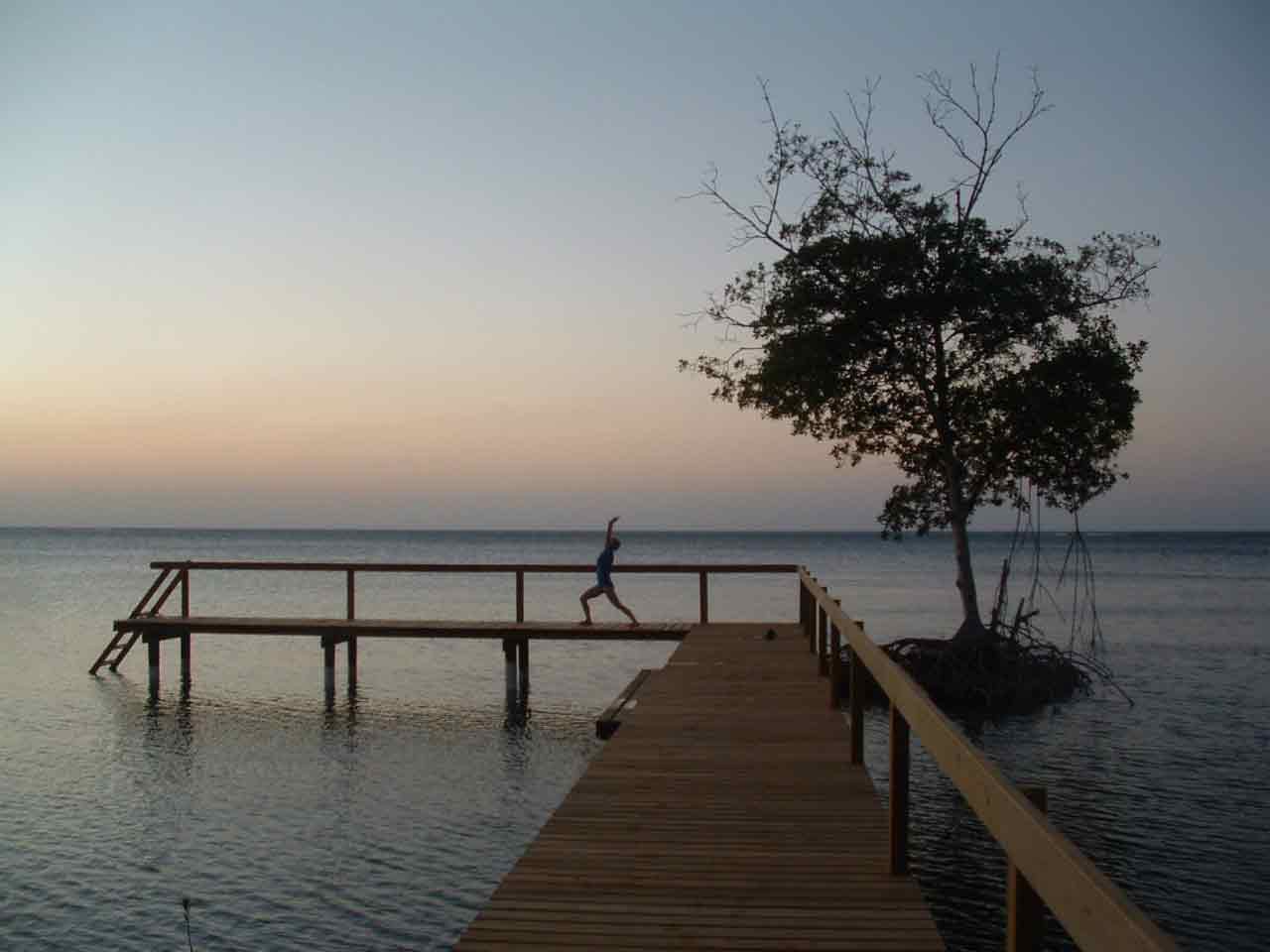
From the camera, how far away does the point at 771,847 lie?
6453mm

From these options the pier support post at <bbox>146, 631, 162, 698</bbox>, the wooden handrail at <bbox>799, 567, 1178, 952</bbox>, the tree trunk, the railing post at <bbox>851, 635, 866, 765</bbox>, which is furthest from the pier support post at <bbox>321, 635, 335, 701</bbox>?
the wooden handrail at <bbox>799, 567, 1178, 952</bbox>

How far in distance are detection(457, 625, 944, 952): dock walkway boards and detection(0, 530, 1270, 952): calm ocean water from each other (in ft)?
6.67

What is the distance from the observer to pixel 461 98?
21000 millimetres

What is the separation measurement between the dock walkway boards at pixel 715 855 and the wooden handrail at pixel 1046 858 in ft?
3.75

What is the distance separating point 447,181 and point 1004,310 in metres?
11.0

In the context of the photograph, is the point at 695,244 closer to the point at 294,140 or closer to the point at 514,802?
the point at 294,140

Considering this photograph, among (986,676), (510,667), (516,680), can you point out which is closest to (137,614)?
(510,667)

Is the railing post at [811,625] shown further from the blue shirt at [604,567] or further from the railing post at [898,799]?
the railing post at [898,799]

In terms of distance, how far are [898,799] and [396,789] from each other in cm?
937

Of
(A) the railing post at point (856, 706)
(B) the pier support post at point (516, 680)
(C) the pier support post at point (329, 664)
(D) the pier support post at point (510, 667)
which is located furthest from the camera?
(C) the pier support post at point (329, 664)

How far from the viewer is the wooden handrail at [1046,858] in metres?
2.33

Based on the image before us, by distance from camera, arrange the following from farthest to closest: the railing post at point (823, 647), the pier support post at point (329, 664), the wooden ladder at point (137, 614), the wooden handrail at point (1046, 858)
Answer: the wooden ladder at point (137, 614) < the pier support post at point (329, 664) < the railing post at point (823, 647) < the wooden handrail at point (1046, 858)

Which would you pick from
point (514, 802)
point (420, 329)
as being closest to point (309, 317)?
point (420, 329)

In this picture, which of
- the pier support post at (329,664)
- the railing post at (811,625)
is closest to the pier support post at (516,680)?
the pier support post at (329,664)
